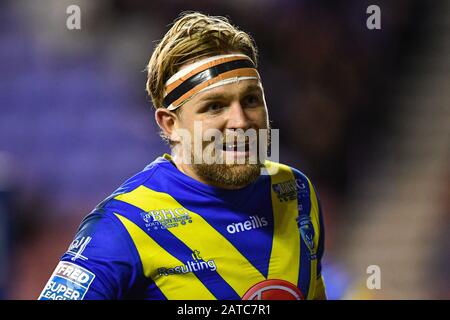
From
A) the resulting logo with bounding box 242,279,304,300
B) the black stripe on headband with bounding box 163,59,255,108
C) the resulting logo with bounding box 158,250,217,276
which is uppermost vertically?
the black stripe on headband with bounding box 163,59,255,108

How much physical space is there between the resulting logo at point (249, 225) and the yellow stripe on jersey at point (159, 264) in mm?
222

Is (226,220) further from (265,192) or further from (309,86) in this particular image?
(309,86)

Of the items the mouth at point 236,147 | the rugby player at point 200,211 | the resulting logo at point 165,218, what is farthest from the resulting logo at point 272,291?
the mouth at point 236,147

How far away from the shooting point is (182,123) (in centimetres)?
231

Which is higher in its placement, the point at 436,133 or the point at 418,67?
the point at 418,67

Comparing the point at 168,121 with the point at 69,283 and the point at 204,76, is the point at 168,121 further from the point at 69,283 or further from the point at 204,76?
the point at 69,283

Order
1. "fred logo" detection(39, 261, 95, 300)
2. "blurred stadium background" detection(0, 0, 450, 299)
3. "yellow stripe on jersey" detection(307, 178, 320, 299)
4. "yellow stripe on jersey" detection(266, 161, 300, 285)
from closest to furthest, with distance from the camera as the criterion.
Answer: "fred logo" detection(39, 261, 95, 300) → "yellow stripe on jersey" detection(266, 161, 300, 285) → "yellow stripe on jersey" detection(307, 178, 320, 299) → "blurred stadium background" detection(0, 0, 450, 299)

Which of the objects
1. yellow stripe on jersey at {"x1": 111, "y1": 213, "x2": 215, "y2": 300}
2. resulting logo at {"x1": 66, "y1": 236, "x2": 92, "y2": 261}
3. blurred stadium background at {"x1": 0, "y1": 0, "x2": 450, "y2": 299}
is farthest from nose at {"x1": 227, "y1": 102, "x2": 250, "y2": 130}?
blurred stadium background at {"x1": 0, "y1": 0, "x2": 450, "y2": 299}

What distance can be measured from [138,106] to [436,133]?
6.98ft

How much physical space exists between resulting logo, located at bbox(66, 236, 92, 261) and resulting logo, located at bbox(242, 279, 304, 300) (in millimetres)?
559

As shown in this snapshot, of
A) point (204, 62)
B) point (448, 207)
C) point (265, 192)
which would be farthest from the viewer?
point (448, 207)

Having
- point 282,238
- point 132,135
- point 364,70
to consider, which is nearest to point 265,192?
point 282,238

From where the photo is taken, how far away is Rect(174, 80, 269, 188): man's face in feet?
7.23

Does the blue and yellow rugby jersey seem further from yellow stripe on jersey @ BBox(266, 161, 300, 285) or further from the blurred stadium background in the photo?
the blurred stadium background
